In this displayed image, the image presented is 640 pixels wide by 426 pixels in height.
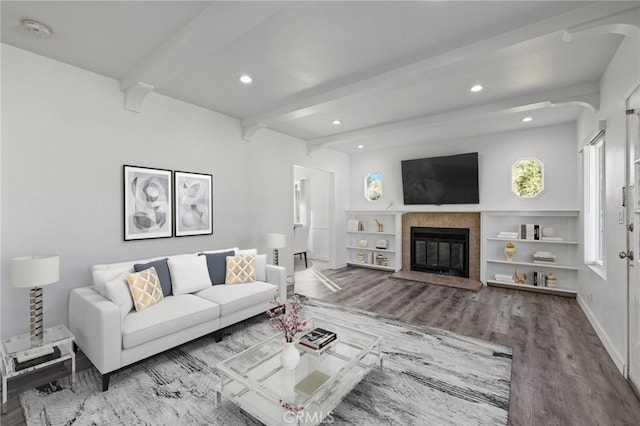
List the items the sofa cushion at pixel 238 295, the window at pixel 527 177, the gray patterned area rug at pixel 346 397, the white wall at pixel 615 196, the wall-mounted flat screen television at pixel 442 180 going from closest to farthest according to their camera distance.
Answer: the gray patterned area rug at pixel 346 397 < the white wall at pixel 615 196 < the sofa cushion at pixel 238 295 < the window at pixel 527 177 < the wall-mounted flat screen television at pixel 442 180

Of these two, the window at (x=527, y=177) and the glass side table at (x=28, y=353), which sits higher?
the window at (x=527, y=177)

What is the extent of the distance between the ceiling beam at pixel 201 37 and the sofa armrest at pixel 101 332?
2.15 metres

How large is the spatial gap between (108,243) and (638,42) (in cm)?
504

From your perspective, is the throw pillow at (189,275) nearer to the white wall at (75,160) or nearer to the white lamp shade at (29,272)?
the white wall at (75,160)

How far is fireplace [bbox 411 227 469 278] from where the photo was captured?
5.71 meters

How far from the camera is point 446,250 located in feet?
19.3

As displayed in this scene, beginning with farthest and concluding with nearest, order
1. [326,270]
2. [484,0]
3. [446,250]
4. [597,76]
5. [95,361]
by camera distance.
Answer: [326,270], [446,250], [597,76], [95,361], [484,0]

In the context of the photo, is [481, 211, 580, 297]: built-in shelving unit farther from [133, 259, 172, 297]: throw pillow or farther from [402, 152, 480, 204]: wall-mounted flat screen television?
[133, 259, 172, 297]: throw pillow

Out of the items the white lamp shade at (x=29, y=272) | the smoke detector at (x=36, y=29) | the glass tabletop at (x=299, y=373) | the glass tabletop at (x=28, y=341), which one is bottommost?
the glass tabletop at (x=299, y=373)

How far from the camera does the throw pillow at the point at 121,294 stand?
8.12ft

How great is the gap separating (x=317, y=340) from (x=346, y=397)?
44 cm

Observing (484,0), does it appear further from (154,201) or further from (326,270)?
(326,270)

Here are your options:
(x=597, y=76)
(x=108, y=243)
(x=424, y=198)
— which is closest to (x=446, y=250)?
(x=424, y=198)

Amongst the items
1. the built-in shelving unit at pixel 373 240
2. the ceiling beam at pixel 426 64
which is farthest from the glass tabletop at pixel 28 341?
the built-in shelving unit at pixel 373 240
